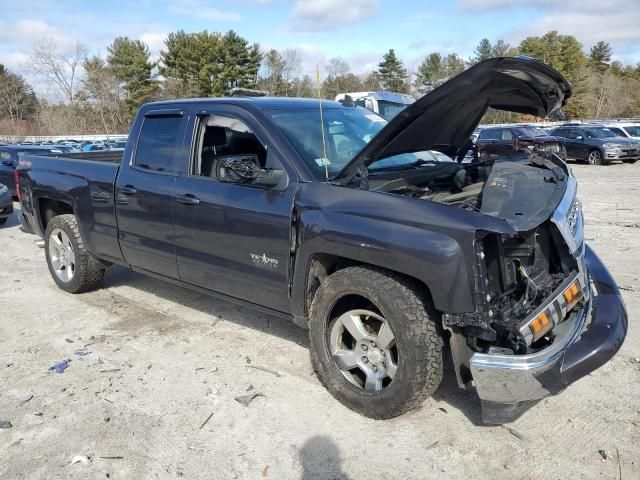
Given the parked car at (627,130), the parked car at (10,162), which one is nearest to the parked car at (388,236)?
the parked car at (10,162)

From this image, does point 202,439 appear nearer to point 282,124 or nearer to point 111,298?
point 282,124

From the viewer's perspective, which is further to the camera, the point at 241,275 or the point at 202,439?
the point at 241,275

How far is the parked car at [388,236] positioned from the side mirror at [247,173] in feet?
0.04

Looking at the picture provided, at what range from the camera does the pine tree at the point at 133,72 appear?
160 feet

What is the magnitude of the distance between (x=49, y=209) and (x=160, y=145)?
7.60 ft

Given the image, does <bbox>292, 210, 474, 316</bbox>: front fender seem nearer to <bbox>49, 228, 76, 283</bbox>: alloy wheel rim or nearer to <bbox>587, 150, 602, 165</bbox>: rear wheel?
<bbox>49, 228, 76, 283</bbox>: alloy wheel rim

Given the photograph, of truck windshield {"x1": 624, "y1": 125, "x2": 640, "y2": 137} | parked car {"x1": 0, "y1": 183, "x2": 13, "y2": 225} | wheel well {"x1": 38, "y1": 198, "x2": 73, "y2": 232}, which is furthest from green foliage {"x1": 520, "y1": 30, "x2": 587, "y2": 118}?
wheel well {"x1": 38, "y1": 198, "x2": 73, "y2": 232}

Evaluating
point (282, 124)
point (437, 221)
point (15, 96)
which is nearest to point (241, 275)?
point (282, 124)

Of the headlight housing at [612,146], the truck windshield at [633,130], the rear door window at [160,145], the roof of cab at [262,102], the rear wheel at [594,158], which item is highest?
the roof of cab at [262,102]

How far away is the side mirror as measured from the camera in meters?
3.52

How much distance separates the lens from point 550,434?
10.1 feet

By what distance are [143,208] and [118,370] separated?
4.41 feet

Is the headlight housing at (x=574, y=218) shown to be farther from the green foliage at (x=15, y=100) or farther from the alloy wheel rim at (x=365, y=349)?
the green foliage at (x=15, y=100)

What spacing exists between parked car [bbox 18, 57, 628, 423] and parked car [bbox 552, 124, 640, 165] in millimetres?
18715
